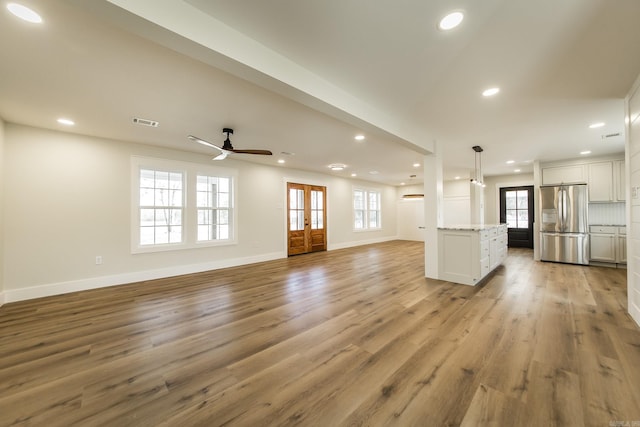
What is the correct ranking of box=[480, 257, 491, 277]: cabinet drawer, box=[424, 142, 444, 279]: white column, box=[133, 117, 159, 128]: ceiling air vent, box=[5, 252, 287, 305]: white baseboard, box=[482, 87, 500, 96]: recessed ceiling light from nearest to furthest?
box=[482, 87, 500, 96]: recessed ceiling light
box=[133, 117, 159, 128]: ceiling air vent
box=[5, 252, 287, 305]: white baseboard
box=[480, 257, 491, 277]: cabinet drawer
box=[424, 142, 444, 279]: white column

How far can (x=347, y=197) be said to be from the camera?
9031 mm

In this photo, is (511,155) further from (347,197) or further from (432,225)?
(347,197)

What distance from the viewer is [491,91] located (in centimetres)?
273

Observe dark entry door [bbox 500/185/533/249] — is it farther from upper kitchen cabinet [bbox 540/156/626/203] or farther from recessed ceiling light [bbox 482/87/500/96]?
recessed ceiling light [bbox 482/87/500/96]

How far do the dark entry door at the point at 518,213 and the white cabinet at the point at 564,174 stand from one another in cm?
217

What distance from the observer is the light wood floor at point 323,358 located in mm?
1533

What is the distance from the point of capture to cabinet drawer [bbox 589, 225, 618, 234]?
18.0 ft

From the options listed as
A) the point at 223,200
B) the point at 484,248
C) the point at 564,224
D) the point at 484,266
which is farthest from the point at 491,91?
the point at 223,200

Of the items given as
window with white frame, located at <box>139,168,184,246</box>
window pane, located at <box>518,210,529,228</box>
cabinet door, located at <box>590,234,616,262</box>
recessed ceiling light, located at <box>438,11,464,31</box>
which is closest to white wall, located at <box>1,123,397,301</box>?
window with white frame, located at <box>139,168,184,246</box>

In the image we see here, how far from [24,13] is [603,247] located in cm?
943

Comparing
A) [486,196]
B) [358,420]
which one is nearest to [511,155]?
[486,196]

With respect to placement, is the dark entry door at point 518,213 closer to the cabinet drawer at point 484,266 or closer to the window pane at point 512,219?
the window pane at point 512,219

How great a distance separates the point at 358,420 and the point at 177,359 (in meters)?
1.58

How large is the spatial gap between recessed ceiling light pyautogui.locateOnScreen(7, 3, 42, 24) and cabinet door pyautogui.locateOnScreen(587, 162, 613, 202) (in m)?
9.18
